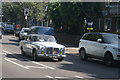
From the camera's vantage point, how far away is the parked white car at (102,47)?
15458 millimetres

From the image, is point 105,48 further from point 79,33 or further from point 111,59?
point 79,33

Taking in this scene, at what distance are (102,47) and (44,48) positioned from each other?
10.6 feet

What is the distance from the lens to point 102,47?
1627cm

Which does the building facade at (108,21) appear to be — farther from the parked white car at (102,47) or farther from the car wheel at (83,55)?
the parked white car at (102,47)

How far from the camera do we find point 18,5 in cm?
4994

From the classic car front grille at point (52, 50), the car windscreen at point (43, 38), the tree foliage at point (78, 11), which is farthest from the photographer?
the tree foliage at point (78, 11)

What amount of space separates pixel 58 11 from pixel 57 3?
3.82 ft

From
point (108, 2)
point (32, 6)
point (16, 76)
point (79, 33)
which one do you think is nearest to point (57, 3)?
point (79, 33)

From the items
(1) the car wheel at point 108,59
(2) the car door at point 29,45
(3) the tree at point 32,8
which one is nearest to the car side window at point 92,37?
(1) the car wheel at point 108,59

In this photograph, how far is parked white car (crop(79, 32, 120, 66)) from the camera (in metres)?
15.5

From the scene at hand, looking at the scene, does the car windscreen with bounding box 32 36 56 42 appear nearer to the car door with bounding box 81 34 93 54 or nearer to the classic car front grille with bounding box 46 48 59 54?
the classic car front grille with bounding box 46 48 59 54

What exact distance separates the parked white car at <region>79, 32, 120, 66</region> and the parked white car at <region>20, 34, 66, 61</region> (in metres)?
1.82

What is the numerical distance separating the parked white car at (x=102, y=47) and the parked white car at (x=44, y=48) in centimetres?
182

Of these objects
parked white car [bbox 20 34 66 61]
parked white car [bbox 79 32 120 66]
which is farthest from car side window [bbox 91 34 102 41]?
parked white car [bbox 20 34 66 61]
